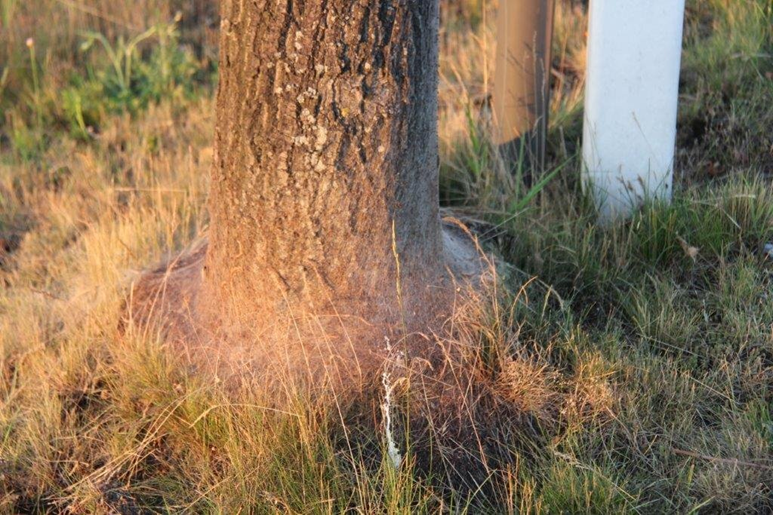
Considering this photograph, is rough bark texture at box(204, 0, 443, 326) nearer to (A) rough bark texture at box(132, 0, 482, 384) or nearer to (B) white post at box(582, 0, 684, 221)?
(A) rough bark texture at box(132, 0, 482, 384)

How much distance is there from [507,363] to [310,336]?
2.12ft

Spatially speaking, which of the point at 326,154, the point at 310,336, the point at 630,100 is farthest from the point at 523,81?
the point at 310,336

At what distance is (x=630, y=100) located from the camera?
3.60 m

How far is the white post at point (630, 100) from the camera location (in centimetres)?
349

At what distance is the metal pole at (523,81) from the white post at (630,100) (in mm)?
240

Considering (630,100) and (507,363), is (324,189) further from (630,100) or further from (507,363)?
(630,100)

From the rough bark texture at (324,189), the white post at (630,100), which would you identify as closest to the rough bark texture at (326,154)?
the rough bark texture at (324,189)

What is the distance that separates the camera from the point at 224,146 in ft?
9.51

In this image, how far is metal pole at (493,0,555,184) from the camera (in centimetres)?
384

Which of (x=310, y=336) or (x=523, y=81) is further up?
(x=523, y=81)

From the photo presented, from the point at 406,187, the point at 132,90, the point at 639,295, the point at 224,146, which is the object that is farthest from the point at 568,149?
the point at 132,90

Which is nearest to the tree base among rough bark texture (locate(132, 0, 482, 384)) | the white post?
rough bark texture (locate(132, 0, 482, 384))

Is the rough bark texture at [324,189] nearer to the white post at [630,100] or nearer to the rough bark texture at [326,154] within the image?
the rough bark texture at [326,154]

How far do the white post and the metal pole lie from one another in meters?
0.24
